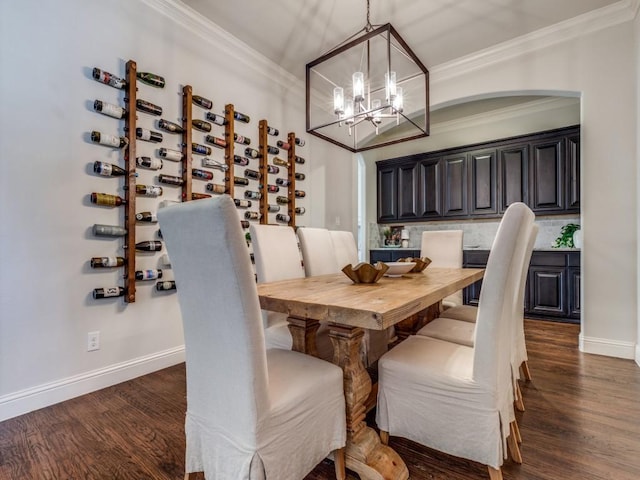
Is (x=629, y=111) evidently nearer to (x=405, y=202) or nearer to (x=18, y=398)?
(x=405, y=202)

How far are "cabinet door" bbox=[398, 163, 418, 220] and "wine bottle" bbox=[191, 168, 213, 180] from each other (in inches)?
127

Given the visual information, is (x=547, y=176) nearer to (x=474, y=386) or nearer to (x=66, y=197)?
(x=474, y=386)

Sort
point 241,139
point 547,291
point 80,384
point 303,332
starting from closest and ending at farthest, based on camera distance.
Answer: point 303,332 → point 80,384 → point 241,139 → point 547,291

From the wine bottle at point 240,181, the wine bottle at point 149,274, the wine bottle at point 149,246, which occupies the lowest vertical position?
the wine bottle at point 149,274

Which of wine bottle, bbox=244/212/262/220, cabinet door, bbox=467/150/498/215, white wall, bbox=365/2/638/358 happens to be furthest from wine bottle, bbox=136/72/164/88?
cabinet door, bbox=467/150/498/215

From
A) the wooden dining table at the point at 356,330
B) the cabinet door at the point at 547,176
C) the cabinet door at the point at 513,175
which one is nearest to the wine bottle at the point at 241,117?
the wooden dining table at the point at 356,330

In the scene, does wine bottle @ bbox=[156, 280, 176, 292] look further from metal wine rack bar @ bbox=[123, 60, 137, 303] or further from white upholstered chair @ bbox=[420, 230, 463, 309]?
white upholstered chair @ bbox=[420, 230, 463, 309]

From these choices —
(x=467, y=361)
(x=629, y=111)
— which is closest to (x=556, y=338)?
(x=629, y=111)

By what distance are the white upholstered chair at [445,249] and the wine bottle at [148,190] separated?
239 cm

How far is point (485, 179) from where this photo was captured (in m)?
4.41

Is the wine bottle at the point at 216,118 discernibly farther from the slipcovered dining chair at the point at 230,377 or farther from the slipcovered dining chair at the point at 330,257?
the slipcovered dining chair at the point at 230,377

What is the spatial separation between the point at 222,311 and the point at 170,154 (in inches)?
78.7

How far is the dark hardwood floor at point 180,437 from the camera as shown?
4.32ft

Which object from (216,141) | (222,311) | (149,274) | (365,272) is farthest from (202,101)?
(222,311)
